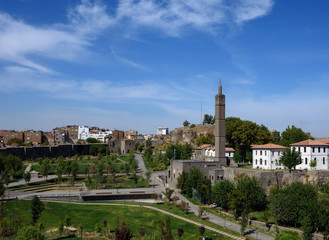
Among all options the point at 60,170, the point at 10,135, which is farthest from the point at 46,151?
the point at 10,135

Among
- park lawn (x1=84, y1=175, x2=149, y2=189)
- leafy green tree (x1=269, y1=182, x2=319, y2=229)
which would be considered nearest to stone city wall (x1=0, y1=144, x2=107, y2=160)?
park lawn (x1=84, y1=175, x2=149, y2=189)

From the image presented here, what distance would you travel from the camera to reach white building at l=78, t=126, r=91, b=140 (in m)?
134

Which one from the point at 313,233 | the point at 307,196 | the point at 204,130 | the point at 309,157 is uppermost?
the point at 204,130

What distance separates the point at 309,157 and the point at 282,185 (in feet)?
21.9

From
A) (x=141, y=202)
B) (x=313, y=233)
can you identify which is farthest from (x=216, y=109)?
(x=313, y=233)

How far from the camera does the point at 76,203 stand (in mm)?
39906

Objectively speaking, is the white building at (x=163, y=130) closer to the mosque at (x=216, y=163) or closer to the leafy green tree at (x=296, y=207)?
the mosque at (x=216, y=163)

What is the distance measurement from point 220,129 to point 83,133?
93.1m

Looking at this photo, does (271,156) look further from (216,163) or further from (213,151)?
(213,151)

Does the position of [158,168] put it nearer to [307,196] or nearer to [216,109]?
[216,109]

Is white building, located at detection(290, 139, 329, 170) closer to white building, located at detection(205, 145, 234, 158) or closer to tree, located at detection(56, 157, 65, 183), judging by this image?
white building, located at detection(205, 145, 234, 158)

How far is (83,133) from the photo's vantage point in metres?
134

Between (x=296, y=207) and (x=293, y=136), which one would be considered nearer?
(x=296, y=207)

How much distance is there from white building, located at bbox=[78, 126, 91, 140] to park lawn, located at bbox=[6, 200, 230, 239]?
320 feet
